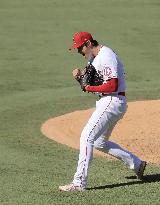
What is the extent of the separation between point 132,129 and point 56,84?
23.1 ft

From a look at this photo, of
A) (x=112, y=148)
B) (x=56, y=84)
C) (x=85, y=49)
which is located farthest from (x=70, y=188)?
(x=56, y=84)

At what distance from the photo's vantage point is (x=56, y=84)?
21.2 m

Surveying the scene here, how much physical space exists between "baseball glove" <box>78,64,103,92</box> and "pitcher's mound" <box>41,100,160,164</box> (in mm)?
2957

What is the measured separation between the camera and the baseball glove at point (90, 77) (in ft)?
28.5

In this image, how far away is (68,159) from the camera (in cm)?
1149

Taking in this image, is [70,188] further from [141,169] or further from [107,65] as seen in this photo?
[107,65]

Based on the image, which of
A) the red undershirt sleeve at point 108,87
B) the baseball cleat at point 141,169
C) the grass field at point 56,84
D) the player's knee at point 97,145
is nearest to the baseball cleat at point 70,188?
the grass field at point 56,84

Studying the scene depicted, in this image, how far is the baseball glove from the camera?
870 centimetres

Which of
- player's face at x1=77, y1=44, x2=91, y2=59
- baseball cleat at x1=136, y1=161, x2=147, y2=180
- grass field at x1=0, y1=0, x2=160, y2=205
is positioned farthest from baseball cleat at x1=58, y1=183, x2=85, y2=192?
player's face at x1=77, y1=44, x2=91, y2=59

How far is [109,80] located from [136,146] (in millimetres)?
4433

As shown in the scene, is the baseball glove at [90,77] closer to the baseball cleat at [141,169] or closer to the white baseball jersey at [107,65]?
the white baseball jersey at [107,65]

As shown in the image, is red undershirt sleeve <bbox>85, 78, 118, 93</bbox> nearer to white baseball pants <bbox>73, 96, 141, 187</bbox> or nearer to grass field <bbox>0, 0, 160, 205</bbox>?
white baseball pants <bbox>73, 96, 141, 187</bbox>

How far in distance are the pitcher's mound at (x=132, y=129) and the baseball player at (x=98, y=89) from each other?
276 cm

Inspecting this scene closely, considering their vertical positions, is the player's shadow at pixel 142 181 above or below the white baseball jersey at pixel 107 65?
below
